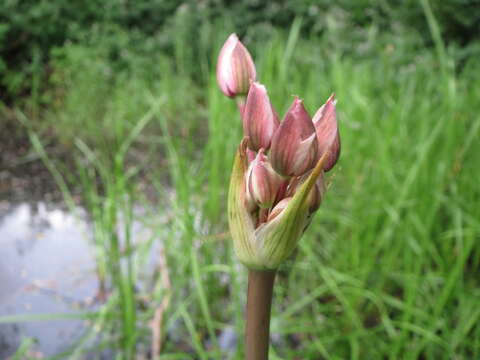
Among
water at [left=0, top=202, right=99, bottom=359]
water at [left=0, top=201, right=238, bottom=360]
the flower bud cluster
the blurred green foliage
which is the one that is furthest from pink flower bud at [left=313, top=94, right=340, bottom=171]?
the blurred green foliage

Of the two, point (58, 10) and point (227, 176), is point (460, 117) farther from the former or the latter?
point (58, 10)

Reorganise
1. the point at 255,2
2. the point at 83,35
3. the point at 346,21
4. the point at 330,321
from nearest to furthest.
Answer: the point at 330,321 → the point at 346,21 → the point at 83,35 → the point at 255,2

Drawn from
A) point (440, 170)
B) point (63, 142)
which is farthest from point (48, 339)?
point (63, 142)

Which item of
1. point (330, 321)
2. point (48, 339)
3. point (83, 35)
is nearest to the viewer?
point (330, 321)

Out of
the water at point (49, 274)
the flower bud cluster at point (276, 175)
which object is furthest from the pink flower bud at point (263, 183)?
the water at point (49, 274)

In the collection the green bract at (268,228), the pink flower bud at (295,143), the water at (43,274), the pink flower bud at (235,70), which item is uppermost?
the pink flower bud at (235,70)

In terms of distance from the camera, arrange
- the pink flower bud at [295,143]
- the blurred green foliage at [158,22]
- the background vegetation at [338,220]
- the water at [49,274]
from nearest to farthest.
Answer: the pink flower bud at [295,143], the background vegetation at [338,220], the water at [49,274], the blurred green foliage at [158,22]

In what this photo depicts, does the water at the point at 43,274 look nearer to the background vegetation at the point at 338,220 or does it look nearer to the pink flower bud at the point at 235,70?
the background vegetation at the point at 338,220
